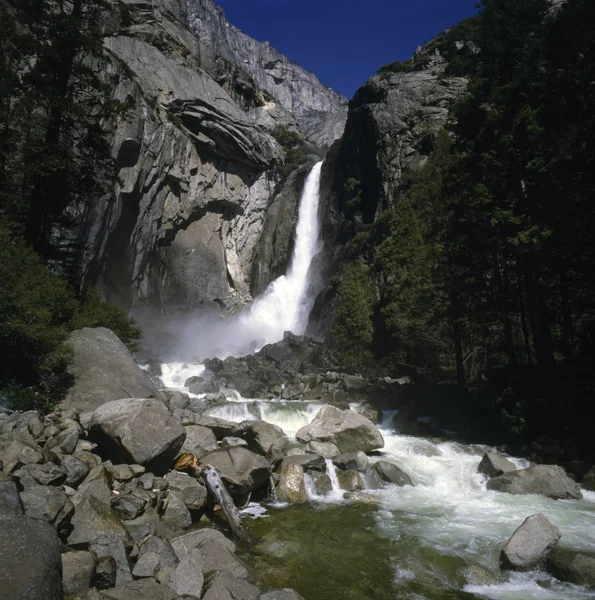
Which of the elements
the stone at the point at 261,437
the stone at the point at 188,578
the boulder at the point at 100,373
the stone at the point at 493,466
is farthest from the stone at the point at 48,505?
the stone at the point at 493,466

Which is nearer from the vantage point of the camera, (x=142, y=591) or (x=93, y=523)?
(x=142, y=591)

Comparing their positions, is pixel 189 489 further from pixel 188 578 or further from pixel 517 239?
pixel 517 239

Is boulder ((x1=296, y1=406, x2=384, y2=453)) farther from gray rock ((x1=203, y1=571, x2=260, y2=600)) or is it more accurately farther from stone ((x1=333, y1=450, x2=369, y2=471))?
gray rock ((x1=203, y1=571, x2=260, y2=600))

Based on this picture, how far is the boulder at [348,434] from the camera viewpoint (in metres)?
13.8

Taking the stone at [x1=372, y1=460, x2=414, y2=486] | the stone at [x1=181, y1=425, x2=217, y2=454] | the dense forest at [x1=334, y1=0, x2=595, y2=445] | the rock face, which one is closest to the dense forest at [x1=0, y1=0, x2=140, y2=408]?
the stone at [x1=181, y1=425, x2=217, y2=454]

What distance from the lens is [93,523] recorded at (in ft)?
20.7

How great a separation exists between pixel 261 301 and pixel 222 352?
1252 centimetres

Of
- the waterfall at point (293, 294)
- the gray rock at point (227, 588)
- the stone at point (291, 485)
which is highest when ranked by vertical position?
the waterfall at point (293, 294)

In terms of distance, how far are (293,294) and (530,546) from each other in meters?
40.6

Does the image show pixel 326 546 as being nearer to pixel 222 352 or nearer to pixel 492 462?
pixel 492 462

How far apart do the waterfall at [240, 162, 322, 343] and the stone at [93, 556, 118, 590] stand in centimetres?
3855

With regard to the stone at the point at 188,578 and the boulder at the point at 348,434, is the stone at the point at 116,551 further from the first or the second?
the boulder at the point at 348,434

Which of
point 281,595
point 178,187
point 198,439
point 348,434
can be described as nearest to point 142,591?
point 281,595

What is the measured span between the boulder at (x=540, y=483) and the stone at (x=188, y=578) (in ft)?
28.7
